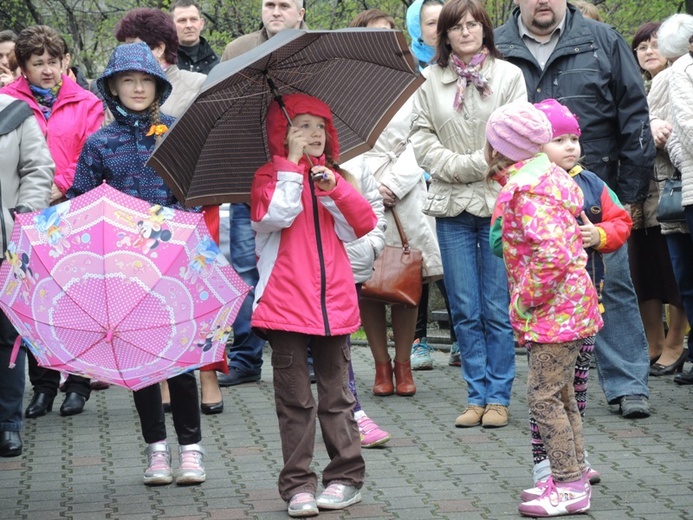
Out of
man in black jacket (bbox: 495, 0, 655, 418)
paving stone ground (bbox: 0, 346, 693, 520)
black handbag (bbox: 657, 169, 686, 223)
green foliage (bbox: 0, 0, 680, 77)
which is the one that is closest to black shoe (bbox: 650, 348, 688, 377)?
paving stone ground (bbox: 0, 346, 693, 520)

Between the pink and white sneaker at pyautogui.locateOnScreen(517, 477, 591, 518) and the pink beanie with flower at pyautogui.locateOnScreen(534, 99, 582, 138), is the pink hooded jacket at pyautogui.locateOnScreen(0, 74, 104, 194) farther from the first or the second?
the pink and white sneaker at pyautogui.locateOnScreen(517, 477, 591, 518)

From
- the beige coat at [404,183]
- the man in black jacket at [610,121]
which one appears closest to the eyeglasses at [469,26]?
the man in black jacket at [610,121]

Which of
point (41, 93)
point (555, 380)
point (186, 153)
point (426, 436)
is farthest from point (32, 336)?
point (41, 93)

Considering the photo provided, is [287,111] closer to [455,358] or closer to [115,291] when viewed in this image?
[115,291]

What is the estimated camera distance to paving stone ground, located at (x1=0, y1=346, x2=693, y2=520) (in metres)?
5.89

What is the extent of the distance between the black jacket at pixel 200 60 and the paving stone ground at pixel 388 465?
267 centimetres

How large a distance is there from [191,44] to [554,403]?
17.5ft

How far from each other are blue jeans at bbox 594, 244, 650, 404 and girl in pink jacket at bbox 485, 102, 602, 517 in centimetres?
202

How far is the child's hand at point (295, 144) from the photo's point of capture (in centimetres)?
568

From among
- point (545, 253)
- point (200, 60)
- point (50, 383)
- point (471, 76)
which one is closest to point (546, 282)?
point (545, 253)

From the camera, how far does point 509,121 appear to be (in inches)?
224

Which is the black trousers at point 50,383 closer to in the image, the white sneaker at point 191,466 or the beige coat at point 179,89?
the beige coat at point 179,89

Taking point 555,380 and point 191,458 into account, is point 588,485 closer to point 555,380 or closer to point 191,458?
point 555,380

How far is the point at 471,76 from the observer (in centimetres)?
753
